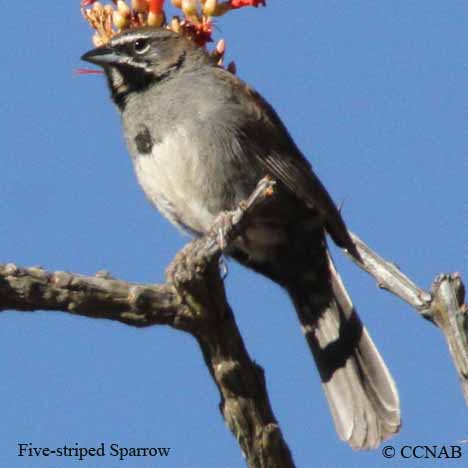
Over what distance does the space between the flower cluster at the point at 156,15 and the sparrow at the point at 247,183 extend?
25 centimetres

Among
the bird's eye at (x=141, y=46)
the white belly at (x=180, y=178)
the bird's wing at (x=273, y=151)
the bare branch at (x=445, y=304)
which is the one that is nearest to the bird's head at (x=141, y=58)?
the bird's eye at (x=141, y=46)

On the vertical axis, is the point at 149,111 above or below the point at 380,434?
above

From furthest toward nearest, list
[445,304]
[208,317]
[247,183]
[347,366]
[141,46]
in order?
[141,46]
[347,366]
[247,183]
[208,317]
[445,304]

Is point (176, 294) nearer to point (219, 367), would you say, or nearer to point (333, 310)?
point (219, 367)

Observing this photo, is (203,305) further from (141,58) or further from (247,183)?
(141,58)

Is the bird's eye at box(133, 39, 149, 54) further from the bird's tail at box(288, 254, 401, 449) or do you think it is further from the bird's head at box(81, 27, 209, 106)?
the bird's tail at box(288, 254, 401, 449)

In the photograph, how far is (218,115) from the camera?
537 centimetres

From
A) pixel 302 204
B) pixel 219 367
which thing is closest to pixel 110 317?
pixel 219 367

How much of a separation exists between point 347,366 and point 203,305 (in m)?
1.70

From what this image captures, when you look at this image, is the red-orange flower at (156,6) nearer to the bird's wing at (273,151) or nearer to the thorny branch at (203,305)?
the bird's wing at (273,151)

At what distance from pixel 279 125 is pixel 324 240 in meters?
0.71

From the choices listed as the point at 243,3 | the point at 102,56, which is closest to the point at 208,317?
the point at 243,3

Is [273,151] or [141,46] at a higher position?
[141,46]

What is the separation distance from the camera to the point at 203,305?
4.08 metres
